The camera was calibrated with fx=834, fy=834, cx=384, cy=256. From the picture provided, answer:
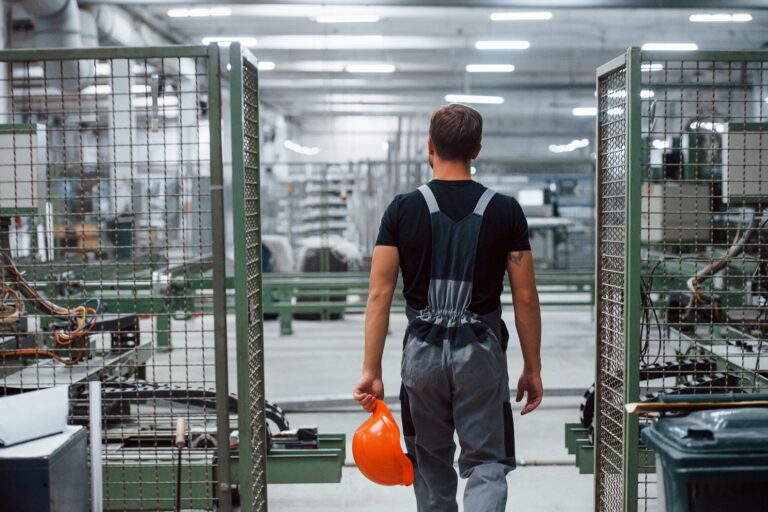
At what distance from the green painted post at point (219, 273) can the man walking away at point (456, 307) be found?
0.72 m

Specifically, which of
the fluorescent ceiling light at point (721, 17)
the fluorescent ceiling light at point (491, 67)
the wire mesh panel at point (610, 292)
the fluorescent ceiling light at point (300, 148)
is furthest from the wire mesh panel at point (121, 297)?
the fluorescent ceiling light at point (300, 148)

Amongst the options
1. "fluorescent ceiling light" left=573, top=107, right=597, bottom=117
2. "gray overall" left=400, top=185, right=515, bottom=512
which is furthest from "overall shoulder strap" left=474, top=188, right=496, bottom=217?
"fluorescent ceiling light" left=573, top=107, right=597, bottom=117

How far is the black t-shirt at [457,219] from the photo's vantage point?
2744 mm

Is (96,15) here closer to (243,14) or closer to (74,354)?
(243,14)

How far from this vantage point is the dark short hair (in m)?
2.75

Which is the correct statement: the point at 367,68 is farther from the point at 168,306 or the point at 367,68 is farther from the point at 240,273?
the point at 240,273

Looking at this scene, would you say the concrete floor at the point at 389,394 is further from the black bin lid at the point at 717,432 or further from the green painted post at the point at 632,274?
the black bin lid at the point at 717,432

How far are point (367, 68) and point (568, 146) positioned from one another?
311 inches

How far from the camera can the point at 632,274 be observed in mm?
3123

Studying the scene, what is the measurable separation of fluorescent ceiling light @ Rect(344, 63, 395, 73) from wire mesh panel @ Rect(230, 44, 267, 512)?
41.9 ft

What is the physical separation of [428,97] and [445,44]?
4.88 m

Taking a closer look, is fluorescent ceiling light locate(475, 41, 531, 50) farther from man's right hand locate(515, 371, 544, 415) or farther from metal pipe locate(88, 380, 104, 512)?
metal pipe locate(88, 380, 104, 512)

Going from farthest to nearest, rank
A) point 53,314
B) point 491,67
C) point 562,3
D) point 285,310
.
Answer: point 491,67
point 285,310
point 562,3
point 53,314

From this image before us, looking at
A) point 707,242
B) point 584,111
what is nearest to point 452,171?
point 707,242
